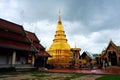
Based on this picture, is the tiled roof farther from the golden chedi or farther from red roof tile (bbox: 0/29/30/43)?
the golden chedi

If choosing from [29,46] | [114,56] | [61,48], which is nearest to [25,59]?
[29,46]

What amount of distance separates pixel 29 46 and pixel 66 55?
1957 centimetres

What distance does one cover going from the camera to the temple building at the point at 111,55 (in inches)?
1623

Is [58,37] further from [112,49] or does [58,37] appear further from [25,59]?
[25,59]

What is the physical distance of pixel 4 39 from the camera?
2444cm

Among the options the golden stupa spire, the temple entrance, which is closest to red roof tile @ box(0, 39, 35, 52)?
the golden stupa spire

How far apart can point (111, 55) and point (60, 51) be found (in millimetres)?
12936

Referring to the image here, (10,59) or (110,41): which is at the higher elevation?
(110,41)

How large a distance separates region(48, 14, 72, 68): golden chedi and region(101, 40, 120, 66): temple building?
8767mm

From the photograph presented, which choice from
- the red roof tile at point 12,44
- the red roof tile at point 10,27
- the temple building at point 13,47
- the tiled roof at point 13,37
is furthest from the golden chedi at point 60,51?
the red roof tile at point 12,44

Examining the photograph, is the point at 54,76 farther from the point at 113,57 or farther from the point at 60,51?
the point at 60,51

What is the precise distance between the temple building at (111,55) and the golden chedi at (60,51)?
8.77 metres

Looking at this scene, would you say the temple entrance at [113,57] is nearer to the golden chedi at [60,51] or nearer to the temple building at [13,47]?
the golden chedi at [60,51]

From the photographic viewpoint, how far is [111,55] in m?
42.8
